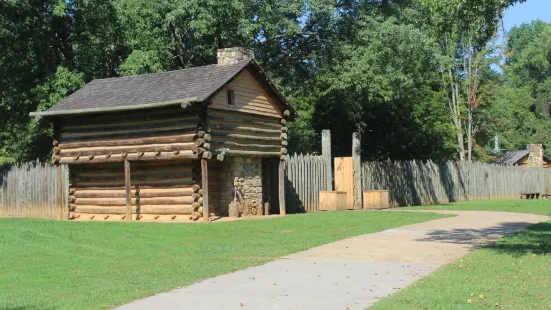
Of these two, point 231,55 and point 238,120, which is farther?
point 231,55

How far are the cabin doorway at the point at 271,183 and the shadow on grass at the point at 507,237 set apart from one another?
10379mm

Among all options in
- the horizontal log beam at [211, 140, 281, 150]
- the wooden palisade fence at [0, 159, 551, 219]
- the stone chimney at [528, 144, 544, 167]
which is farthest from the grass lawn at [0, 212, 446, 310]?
the stone chimney at [528, 144, 544, 167]

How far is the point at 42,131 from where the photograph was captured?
114 feet

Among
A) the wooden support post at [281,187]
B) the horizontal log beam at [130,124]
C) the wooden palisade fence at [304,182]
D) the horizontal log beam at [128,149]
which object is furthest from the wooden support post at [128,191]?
the wooden palisade fence at [304,182]

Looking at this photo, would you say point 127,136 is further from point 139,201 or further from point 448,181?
point 448,181

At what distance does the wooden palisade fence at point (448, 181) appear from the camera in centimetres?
3192

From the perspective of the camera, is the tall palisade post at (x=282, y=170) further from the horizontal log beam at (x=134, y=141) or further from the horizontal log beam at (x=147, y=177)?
the horizontal log beam at (x=134, y=141)

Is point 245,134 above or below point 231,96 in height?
below

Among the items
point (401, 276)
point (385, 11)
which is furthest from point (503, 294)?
point (385, 11)

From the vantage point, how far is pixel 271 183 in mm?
27391

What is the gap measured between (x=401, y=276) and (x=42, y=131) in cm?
2826

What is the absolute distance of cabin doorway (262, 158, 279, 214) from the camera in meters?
26.7

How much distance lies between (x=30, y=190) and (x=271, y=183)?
9.60 m

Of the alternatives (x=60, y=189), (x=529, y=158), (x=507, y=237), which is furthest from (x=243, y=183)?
(x=529, y=158)
